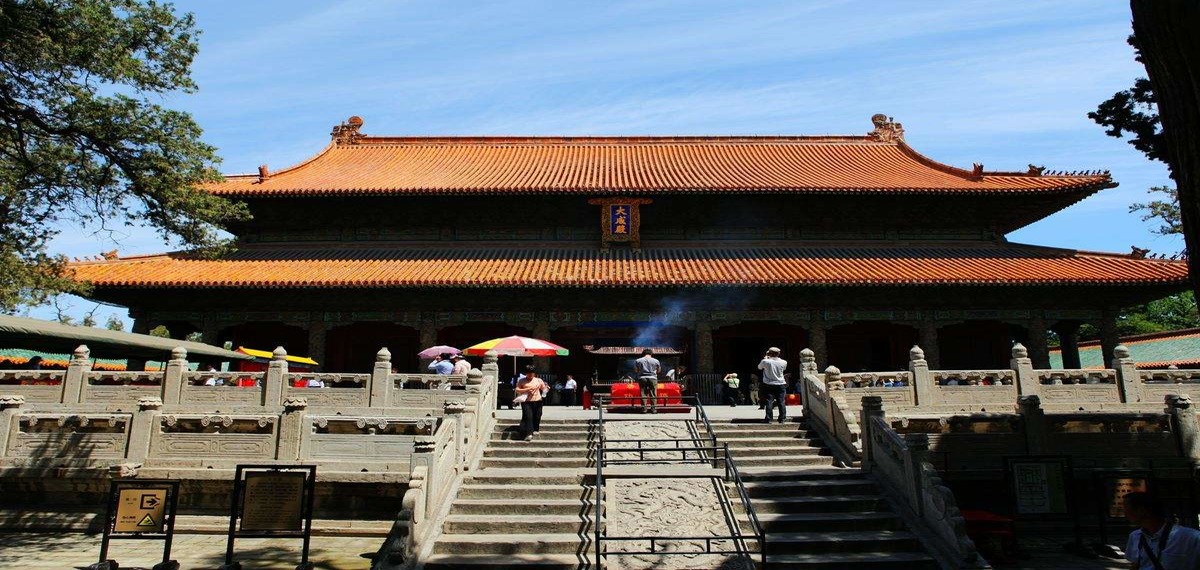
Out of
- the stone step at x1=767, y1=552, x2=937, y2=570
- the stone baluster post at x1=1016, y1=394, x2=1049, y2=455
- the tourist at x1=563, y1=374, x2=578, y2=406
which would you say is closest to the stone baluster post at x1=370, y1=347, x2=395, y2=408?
the tourist at x1=563, y1=374, x2=578, y2=406

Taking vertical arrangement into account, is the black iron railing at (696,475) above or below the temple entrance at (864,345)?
below

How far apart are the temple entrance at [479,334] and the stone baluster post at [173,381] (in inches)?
295

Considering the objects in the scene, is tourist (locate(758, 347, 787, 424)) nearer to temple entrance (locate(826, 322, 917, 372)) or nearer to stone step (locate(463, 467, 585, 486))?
stone step (locate(463, 467, 585, 486))

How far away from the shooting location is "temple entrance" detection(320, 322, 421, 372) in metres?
18.9

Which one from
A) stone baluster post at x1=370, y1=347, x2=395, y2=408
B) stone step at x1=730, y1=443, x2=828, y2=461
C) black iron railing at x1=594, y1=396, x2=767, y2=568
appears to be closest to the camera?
black iron railing at x1=594, y1=396, x2=767, y2=568

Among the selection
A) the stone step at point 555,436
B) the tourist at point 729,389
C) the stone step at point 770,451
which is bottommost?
the stone step at point 770,451

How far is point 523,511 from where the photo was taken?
8539 mm

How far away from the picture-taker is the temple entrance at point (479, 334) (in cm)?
1900

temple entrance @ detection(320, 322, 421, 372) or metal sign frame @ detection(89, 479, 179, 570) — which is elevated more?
temple entrance @ detection(320, 322, 421, 372)

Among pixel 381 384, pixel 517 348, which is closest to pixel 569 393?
pixel 517 348

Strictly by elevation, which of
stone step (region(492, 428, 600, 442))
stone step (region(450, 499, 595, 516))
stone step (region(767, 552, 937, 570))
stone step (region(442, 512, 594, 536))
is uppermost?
stone step (region(492, 428, 600, 442))

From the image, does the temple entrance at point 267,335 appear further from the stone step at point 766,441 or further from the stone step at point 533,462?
the stone step at point 766,441

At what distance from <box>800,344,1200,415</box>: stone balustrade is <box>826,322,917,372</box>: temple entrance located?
654 centimetres

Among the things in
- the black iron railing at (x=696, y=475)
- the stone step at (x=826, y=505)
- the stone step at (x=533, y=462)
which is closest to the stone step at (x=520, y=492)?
the black iron railing at (x=696, y=475)
